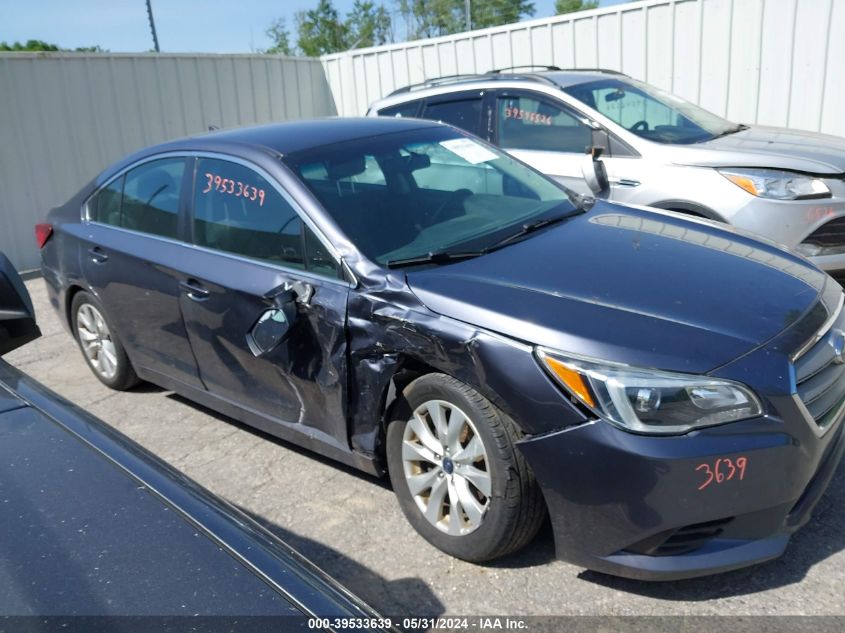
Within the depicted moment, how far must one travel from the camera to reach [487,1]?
29750 mm

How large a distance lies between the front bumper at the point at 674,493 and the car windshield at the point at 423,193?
1.11 meters

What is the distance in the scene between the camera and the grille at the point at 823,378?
2781 millimetres

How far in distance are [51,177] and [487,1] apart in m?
23.3

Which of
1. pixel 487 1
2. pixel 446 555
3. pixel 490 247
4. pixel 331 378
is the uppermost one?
pixel 487 1

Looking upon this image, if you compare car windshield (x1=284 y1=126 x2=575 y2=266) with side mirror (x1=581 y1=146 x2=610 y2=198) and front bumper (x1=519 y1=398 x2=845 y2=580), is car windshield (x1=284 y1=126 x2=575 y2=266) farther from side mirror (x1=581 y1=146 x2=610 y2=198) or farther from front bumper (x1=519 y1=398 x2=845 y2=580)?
front bumper (x1=519 y1=398 x2=845 y2=580)

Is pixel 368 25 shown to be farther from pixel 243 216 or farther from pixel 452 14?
pixel 243 216

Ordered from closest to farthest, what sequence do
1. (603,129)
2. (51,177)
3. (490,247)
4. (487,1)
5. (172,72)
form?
(490,247)
(603,129)
(51,177)
(172,72)
(487,1)

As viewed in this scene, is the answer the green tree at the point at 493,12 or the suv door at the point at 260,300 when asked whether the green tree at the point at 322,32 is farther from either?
the suv door at the point at 260,300

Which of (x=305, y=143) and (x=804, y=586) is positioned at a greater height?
(x=305, y=143)

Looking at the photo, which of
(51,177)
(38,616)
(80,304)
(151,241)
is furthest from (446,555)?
(51,177)

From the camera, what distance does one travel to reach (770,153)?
5500 millimetres

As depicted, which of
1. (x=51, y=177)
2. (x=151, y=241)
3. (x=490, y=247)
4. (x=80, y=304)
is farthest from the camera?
(x=51, y=177)

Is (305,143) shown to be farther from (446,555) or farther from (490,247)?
(446,555)

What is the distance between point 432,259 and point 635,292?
834mm
